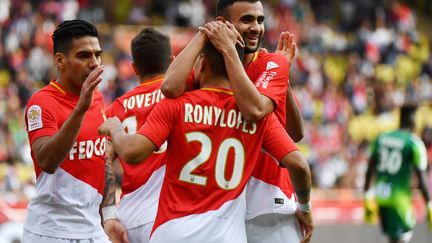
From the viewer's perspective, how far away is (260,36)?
21.3 feet

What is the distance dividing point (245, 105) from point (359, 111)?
2051 cm

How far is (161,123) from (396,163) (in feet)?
26.7

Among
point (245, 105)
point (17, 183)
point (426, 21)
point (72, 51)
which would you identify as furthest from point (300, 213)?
point (426, 21)

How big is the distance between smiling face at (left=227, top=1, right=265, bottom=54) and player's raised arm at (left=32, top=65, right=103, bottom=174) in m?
0.93

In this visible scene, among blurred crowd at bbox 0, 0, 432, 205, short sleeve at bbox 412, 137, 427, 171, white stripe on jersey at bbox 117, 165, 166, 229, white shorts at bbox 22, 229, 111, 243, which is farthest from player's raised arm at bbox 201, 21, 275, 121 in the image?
blurred crowd at bbox 0, 0, 432, 205

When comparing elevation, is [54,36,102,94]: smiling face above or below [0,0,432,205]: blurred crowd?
above

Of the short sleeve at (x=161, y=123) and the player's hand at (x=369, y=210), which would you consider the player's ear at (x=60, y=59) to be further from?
the player's hand at (x=369, y=210)

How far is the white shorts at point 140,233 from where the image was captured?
7.50 meters

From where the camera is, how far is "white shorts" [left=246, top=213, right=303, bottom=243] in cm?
676

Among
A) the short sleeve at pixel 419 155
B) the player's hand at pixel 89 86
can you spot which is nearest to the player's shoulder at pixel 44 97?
the player's hand at pixel 89 86

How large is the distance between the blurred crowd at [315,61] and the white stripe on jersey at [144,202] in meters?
8.37

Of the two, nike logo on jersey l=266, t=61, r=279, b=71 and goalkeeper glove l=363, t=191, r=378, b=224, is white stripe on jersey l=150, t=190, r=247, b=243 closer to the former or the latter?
nike logo on jersey l=266, t=61, r=279, b=71

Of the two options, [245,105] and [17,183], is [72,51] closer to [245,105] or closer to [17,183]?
[245,105]

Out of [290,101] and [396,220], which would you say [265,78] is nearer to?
[290,101]
